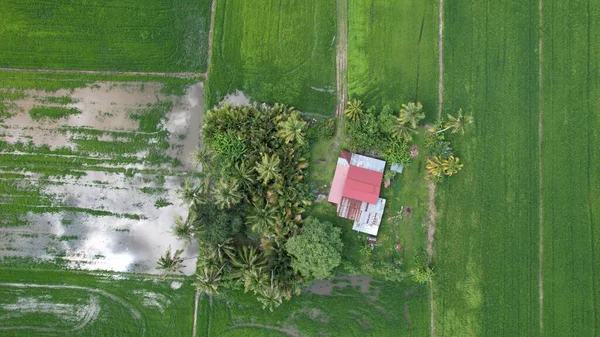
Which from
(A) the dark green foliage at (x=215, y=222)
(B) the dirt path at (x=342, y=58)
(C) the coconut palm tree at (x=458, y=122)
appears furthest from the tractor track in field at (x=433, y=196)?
(A) the dark green foliage at (x=215, y=222)

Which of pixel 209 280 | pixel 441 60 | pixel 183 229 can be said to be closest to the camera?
pixel 209 280

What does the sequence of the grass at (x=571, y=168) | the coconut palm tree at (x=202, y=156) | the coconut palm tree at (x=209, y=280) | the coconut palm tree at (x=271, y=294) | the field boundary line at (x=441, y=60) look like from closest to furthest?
1. the coconut palm tree at (x=271, y=294)
2. the coconut palm tree at (x=209, y=280)
3. the coconut palm tree at (x=202, y=156)
4. the grass at (x=571, y=168)
5. the field boundary line at (x=441, y=60)

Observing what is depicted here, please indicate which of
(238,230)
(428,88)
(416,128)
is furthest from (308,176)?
(428,88)

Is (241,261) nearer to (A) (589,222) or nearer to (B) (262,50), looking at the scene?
(B) (262,50)

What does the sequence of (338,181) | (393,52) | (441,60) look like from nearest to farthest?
(338,181) → (441,60) → (393,52)

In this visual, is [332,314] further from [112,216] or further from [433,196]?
[112,216]

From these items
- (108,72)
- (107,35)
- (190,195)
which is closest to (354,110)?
(190,195)

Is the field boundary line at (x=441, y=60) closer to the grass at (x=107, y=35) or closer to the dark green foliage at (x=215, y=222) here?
the dark green foliage at (x=215, y=222)

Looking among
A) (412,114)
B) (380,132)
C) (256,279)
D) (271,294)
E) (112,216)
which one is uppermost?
(412,114)
